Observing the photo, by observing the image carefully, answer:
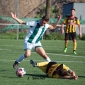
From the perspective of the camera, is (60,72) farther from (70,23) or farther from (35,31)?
(70,23)

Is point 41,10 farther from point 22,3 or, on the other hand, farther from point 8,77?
point 8,77

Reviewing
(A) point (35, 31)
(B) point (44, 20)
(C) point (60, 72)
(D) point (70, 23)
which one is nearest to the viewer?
(C) point (60, 72)

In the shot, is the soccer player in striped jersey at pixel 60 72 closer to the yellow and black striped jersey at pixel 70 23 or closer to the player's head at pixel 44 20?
the player's head at pixel 44 20

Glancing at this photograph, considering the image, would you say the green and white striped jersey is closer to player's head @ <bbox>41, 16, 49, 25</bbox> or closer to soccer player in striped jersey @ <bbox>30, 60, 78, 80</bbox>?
player's head @ <bbox>41, 16, 49, 25</bbox>

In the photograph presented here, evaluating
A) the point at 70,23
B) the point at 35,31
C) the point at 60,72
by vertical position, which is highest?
the point at 35,31

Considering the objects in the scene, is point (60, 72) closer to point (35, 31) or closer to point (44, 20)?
point (44, 20)

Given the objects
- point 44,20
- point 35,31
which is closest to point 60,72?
point 44,20

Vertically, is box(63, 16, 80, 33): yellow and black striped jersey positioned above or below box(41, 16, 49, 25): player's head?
below

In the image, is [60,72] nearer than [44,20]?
Yes

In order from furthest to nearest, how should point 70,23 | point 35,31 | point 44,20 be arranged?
point 70,23, point 35,31, point 44,20

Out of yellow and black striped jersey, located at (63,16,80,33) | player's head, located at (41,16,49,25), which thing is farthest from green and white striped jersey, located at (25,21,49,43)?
yellow and black striped jersey, located at (63,16,80,33)

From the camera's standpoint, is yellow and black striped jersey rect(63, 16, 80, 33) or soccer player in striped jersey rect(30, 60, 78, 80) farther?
yellow and black striped jersey rect(63, 16, 80, 33)

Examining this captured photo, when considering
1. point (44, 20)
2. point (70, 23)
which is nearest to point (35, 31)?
point (44, 20)

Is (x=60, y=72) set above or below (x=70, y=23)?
below
